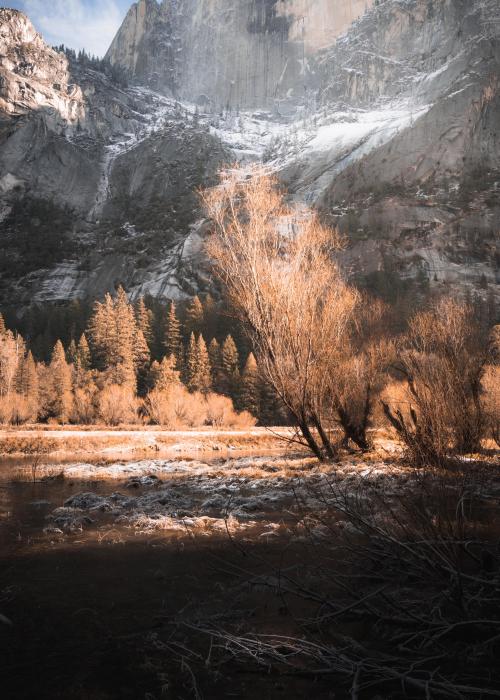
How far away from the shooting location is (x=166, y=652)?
9.65ft

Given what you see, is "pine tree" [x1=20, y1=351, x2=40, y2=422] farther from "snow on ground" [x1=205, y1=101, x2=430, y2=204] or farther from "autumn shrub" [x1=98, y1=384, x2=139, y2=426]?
"snow on ground" [x1=205, y1=101, x2=430, y2=204]

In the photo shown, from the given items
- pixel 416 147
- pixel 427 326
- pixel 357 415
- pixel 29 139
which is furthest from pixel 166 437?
pixel 29 139

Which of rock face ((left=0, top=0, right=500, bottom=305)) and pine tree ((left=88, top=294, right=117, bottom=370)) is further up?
rock face ((left=0, top=0, right=500, bottom=305))

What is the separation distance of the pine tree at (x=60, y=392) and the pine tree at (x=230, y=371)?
17.4 meters

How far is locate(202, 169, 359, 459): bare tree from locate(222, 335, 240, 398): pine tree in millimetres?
38580

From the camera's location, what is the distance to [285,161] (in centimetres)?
12988

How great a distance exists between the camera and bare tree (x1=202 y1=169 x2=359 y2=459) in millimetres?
11930

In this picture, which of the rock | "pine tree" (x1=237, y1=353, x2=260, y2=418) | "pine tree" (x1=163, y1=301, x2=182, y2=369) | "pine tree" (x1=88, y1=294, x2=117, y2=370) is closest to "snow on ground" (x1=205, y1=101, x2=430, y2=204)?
"pine tree" (x1=163, y1=301, x2=182, y2=369)

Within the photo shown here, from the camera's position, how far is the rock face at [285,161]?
90625 millimetres

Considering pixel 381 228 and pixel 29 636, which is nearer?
pixel 29 636

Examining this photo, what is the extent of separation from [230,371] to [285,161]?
97.0m

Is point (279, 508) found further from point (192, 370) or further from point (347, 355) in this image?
point (192, 370)

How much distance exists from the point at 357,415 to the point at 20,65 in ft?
636

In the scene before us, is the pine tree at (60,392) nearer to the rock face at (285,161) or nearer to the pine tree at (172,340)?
the pine tree at (172,340)
